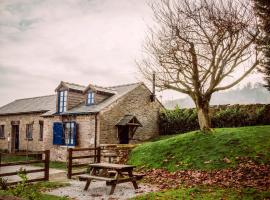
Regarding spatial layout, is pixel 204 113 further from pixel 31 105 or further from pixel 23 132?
pixel 31 105

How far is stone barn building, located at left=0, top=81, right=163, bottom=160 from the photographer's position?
24.0 metres

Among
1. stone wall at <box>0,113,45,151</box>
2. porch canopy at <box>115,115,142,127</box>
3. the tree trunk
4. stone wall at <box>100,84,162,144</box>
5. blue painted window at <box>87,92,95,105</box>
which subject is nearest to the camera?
the tree trunk

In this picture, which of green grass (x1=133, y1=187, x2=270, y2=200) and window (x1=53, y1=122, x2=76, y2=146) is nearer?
green grass (x1=133, y1=187, x2=270, y2=200)

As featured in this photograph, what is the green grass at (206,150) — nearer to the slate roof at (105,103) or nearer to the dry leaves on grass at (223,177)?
the dry leaves on grass at (223,177)

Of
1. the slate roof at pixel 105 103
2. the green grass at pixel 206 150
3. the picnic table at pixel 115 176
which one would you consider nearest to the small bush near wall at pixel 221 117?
the slate roof at pixel 105 103

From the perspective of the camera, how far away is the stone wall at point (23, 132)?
1264 inches

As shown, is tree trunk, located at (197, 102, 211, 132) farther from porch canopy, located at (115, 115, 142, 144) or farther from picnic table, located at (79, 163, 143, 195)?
porch canopy, located at (115, 115, 142, 144)

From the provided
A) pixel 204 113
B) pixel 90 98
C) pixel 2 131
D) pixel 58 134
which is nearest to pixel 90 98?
pixel 90 98

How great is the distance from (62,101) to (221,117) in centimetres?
1361

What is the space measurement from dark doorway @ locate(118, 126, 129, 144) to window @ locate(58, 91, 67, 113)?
215 inches

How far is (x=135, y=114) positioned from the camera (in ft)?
87.3

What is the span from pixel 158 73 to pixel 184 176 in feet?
23.8

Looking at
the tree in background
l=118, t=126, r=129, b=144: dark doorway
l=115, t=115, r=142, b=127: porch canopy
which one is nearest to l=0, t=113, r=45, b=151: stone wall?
l=118, t=126, r=129, b=144: dark doorway

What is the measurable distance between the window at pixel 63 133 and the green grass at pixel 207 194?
16.5m
